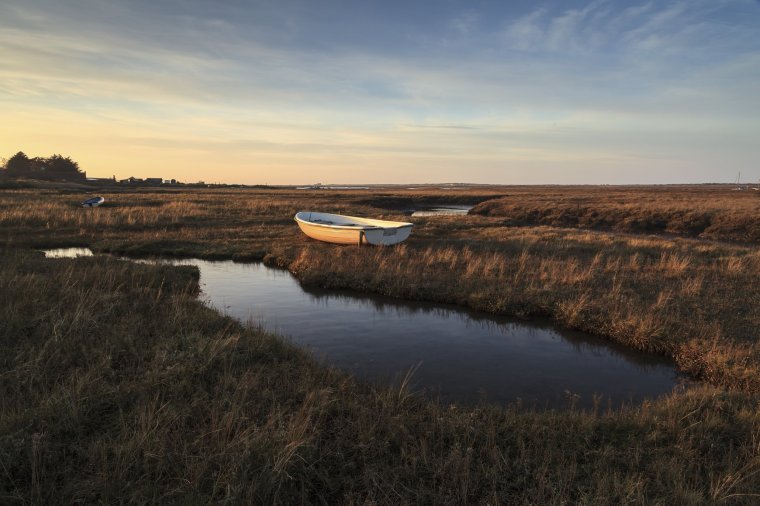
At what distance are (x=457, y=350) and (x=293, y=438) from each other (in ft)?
21.3

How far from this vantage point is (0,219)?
27.2m

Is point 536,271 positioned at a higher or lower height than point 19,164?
lower

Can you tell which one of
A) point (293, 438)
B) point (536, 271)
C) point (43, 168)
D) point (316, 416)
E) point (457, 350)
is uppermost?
point (43, 168)

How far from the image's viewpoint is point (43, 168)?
109 meters

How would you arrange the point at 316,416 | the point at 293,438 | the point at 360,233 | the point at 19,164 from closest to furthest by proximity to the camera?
the point at 293,438 < the point at 316,416 < the point at 360,233 < the point at 19,164

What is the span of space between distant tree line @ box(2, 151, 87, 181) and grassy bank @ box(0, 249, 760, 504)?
4605 inches

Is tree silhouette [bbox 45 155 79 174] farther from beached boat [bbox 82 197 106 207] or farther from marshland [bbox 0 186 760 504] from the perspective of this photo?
marshland [bbox 0 186 760 504]

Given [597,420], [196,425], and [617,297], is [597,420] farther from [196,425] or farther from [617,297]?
[617,297]

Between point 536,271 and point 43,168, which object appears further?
point 43,168

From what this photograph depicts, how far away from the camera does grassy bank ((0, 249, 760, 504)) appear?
4.66 metres

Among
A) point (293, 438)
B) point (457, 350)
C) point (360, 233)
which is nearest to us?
point (293, 438)

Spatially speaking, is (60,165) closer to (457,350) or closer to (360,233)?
(360,233)

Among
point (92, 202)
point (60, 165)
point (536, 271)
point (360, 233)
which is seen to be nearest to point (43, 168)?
point (60, 165)

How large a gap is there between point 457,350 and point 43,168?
439ft
